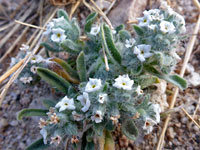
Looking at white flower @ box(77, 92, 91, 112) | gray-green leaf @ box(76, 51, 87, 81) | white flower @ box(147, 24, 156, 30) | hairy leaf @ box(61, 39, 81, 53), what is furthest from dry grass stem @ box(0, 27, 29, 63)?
white flower @ box(147, 24, 156, 30)

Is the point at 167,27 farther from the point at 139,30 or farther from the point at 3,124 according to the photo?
the point at 3,124

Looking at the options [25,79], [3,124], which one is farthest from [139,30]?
[3,124]

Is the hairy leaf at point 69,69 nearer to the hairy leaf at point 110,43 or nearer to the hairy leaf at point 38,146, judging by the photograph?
the hairy leaf at point 110,43

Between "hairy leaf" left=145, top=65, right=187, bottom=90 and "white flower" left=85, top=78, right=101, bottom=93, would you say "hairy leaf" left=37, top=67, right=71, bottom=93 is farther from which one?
"hairy leaf" left=145, top=65, right=187, bottom=90

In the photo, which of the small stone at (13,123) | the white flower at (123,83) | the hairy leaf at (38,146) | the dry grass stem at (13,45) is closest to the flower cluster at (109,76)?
the white flower at (123,83)

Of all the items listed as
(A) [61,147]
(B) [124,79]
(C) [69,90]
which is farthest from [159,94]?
(A) [61,147]

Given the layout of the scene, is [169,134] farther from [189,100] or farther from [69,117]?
[69,117]
